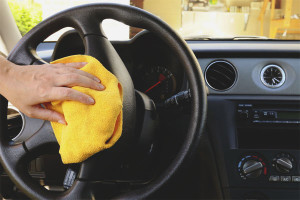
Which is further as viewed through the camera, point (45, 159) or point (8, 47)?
point (8, 47)

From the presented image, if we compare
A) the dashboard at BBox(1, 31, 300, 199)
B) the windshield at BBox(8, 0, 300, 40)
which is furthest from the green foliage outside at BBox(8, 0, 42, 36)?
the dashboard at BBox(1, 31, 300, 199)

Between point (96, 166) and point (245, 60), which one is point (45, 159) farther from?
point (245, 60)

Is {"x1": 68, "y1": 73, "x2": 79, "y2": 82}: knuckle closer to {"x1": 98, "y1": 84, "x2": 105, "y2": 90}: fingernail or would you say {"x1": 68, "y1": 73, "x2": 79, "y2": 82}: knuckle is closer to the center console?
{"x1": 98, "y1": 84, "x2": 105, "y2": 90}: fingernail

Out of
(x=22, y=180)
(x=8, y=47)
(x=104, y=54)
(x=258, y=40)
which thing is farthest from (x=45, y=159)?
(x=258, y=40)

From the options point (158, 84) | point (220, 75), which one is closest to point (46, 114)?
point (158, 84)

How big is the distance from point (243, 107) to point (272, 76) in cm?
16

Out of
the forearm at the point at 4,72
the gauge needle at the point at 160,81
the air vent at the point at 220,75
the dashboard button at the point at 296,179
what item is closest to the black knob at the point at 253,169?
the dashboard button at the point at 296,179

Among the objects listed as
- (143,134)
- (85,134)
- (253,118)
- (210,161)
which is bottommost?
(210,161)

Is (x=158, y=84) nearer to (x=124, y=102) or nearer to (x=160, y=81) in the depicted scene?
(x=160, y=81)

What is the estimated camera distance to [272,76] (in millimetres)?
1220

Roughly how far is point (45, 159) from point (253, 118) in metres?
0.70

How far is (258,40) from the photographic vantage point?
52.7 inches

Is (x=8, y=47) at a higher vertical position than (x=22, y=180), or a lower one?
higher

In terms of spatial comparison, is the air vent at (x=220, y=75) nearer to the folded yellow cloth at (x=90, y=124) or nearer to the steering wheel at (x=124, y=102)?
the steering wheel at (x=124, y=102)
